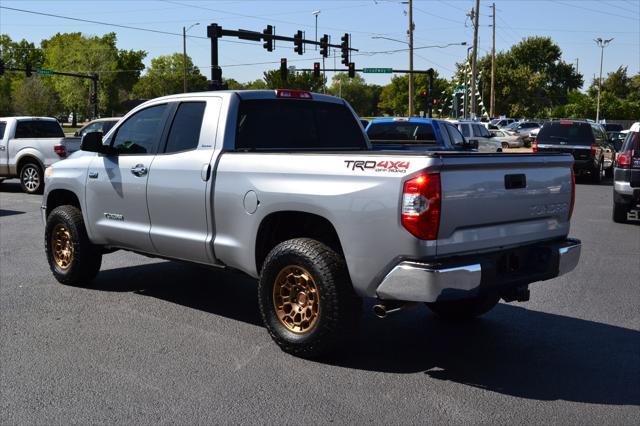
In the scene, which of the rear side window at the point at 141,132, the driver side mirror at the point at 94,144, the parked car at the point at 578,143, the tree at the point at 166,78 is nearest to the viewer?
the rear side window at the point at 141,132

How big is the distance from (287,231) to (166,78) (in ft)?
424

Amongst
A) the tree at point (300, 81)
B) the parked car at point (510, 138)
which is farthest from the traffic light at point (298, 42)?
the tree at point (300, 81)

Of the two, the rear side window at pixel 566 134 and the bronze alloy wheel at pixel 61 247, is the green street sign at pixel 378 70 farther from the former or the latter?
the bronze alloy wheel at pixel 61 247

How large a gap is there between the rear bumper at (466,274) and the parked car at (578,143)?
17.1 m

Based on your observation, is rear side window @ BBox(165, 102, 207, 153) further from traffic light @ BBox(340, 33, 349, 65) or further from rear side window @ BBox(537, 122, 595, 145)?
traffic light @ BBox(340, 33, 349, 65)

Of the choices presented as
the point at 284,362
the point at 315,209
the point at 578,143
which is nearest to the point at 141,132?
the point at 315,209

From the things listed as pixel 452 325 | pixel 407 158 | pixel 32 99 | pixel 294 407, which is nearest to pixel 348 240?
pixel 407 158

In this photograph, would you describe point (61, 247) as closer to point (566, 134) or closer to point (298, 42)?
point (566, 134)

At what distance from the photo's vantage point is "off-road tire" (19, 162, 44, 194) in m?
18.3

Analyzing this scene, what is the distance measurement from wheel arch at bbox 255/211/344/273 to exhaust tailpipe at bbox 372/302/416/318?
0.65 meters

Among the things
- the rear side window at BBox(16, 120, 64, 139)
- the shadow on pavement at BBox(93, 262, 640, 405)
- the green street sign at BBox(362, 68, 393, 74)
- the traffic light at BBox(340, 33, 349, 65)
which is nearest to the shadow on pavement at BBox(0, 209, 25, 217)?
the rear side window at BBox(16, 120, 64, 139)

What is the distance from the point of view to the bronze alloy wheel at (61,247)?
7598 millimetres

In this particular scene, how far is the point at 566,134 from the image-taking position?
894 inches

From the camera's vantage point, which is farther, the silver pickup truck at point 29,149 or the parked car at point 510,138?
the parked car at point 510,138
